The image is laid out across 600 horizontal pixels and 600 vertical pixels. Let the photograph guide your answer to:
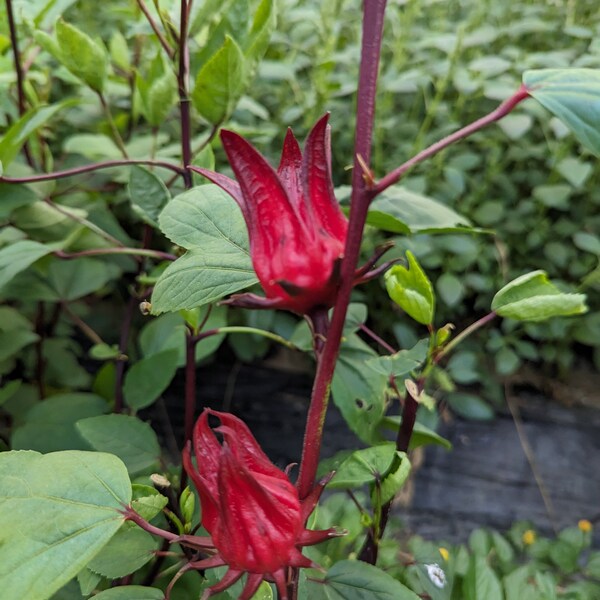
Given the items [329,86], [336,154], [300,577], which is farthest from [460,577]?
[336,154]

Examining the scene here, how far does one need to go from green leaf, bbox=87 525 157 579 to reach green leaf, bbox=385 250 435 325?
263mm

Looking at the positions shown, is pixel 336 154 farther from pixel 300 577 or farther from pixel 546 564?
pixel 300 577

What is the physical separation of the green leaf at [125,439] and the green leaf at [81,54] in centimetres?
37

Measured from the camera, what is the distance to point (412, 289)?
428mm

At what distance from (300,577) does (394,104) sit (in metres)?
1.51

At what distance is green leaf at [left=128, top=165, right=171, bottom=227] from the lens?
24.0 inches

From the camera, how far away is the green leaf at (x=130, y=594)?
40 centimetres

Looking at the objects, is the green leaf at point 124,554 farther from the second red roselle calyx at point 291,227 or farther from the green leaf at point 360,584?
the second red roselle calyx at point 291,227

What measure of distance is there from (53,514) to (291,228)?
227 millimetres

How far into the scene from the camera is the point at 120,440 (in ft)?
A: 1.89

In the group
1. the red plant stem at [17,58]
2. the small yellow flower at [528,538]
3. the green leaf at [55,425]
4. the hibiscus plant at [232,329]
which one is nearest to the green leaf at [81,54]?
the hibiscus plant at [232,329]

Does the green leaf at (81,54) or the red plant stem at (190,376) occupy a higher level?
the green leaf at (81,54)

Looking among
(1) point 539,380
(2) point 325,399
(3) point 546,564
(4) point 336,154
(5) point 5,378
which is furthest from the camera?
(1) point 539,380

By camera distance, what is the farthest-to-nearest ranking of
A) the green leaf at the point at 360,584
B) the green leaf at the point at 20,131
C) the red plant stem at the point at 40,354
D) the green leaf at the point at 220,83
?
the red plant stem at the point at 40,354 → the green leaf at the point at 20,131 → the green leaf at the point at 220,83 → the green leaf at the point at 360,584
